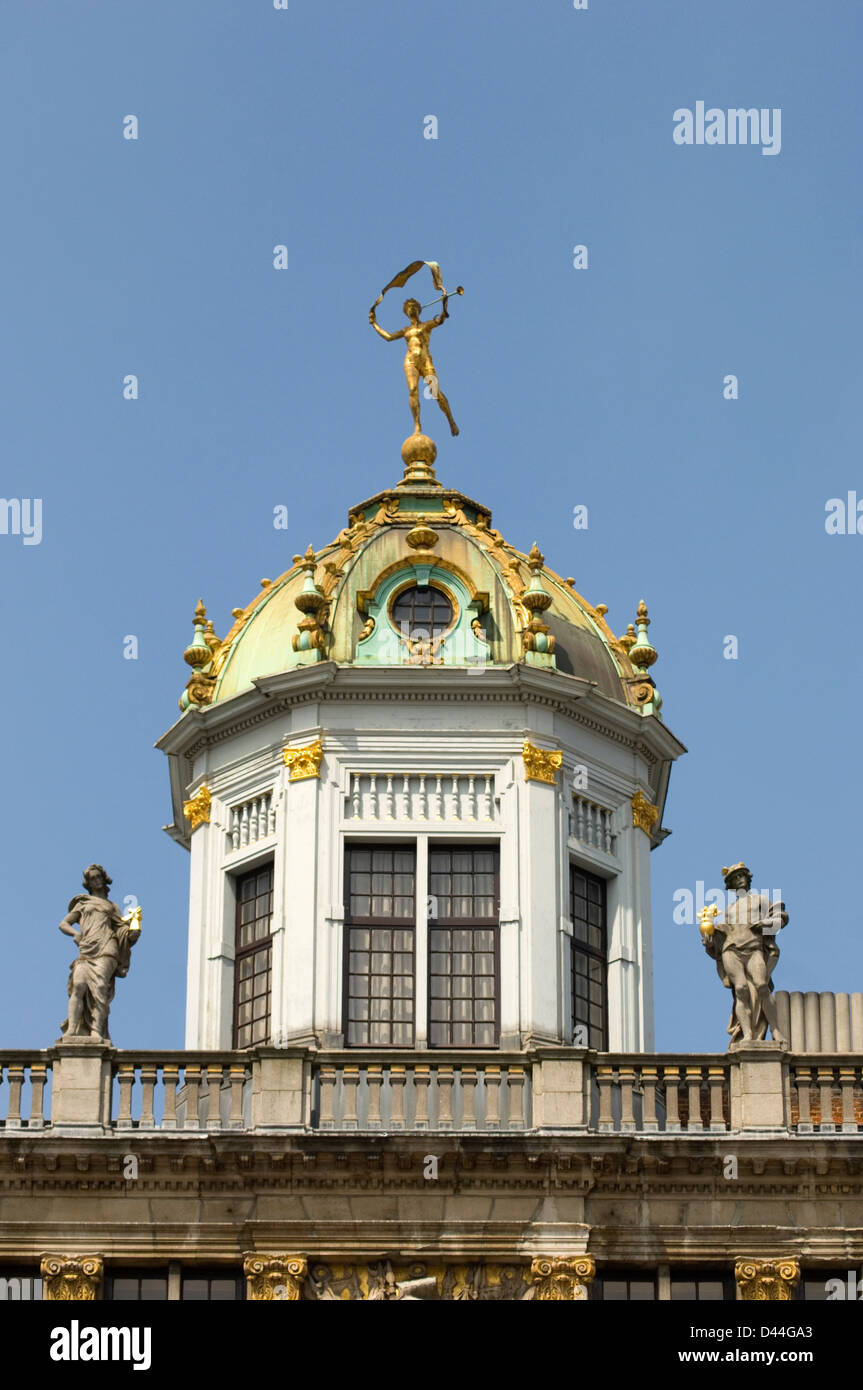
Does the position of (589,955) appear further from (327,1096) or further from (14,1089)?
(14,1089)

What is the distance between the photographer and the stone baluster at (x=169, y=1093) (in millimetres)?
45094

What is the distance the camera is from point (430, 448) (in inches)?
2137

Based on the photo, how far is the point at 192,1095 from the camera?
1783 inches

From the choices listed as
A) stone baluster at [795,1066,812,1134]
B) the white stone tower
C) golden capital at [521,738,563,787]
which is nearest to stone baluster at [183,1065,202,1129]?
the white stone tower

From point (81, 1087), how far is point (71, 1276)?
8.40 ft

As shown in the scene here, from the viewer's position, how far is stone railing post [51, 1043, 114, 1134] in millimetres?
44844

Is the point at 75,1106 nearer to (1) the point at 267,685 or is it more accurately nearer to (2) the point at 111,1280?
(2) the point at 111,1280

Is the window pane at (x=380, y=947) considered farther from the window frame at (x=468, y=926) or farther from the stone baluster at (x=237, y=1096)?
the stone baluster at (x=237, y=1096)

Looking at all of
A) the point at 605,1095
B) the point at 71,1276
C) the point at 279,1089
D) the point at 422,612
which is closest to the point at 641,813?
the point at 422,612

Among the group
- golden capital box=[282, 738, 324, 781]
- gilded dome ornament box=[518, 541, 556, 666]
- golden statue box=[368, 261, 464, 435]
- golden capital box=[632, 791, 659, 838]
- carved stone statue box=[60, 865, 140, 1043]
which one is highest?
golden statue box=[368, 261, 464, 435]

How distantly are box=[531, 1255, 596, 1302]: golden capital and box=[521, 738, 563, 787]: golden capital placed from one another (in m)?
8.26

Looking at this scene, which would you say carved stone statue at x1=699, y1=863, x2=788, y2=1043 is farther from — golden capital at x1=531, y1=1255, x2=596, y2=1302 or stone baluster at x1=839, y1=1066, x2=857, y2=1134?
golden capital at x1=531, y1=1255, x2=596, y2=1302

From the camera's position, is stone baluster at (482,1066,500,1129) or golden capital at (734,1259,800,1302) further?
stone baluster at (482,1066,500,1129)

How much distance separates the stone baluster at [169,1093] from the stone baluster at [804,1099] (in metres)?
8.15
